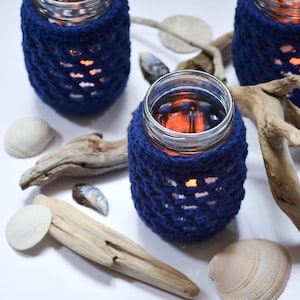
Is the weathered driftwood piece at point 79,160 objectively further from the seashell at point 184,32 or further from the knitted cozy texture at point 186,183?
the seashell at point 184,32

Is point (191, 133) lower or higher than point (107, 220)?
higher

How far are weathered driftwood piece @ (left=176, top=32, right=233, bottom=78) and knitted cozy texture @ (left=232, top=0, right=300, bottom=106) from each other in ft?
0.16

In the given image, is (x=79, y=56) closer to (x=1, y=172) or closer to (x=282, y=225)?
(x=1, y=172)

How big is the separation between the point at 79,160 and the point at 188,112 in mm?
133

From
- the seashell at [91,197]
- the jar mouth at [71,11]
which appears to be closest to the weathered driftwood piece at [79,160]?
the seashell at [91,197]

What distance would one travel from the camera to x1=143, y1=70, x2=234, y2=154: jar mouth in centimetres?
64

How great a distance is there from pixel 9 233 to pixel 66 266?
7cm

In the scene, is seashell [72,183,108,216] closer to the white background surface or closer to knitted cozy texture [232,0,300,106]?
the white background surface

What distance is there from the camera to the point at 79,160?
2.51 feet

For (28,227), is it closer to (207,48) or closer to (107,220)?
(107,220)

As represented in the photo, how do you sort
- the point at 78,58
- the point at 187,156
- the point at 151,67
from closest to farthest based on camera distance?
the point at 187,156 → the point at 78,58 → the point at 151,67

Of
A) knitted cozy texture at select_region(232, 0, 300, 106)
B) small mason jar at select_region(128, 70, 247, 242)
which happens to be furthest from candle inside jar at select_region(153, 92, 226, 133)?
knitted cozy texture at select_region(232, 0, 300, 106)

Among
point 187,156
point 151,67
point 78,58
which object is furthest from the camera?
point 151,67

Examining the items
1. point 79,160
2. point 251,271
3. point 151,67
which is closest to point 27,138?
point 79,160
